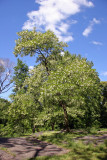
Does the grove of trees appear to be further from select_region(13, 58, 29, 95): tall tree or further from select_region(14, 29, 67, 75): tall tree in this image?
select_region(13, 58, 29, 95): tall tree

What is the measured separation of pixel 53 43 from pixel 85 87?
312 inches

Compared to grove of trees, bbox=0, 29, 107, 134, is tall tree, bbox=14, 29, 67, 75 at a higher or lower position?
higher

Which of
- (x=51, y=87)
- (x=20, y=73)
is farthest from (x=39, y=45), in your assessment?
(x=20, y=73)

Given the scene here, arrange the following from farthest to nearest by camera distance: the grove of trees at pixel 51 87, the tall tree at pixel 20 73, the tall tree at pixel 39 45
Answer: the tall tree at pixel 20 73
the tall tree at pixel 39 45
the grove of trees at pixel 51 87

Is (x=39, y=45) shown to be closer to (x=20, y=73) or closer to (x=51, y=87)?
(x=51, y=87)

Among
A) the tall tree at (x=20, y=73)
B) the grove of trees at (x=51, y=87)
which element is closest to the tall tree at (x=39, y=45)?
the grove of trees at (x=51, y=87)

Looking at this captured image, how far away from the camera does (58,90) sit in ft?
40.8

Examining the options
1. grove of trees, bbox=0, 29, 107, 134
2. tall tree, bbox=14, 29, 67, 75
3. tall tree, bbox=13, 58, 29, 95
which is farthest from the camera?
tall tree, bbox=13, 58, 29, 95

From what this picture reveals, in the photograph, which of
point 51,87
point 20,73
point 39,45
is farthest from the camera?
point 20,73

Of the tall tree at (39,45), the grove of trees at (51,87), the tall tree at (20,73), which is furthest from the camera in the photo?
the tall tree at (20,73)

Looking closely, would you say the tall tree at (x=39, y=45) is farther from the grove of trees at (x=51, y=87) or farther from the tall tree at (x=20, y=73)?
the tall tree at (x=20, y=73)

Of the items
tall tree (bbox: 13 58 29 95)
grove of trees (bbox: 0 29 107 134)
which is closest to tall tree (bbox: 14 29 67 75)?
grove of trees (bbox: 0 29 107 134)

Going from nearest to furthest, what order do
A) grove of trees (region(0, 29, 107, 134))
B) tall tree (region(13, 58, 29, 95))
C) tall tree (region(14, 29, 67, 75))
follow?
grove of trees (region(0, 29, 107, 134))
tall tree (region(14, 29, 67, 75))
tall tree (region(13, 58, 29, 95))

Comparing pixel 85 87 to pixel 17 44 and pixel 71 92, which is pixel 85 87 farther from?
pixel 17 44
